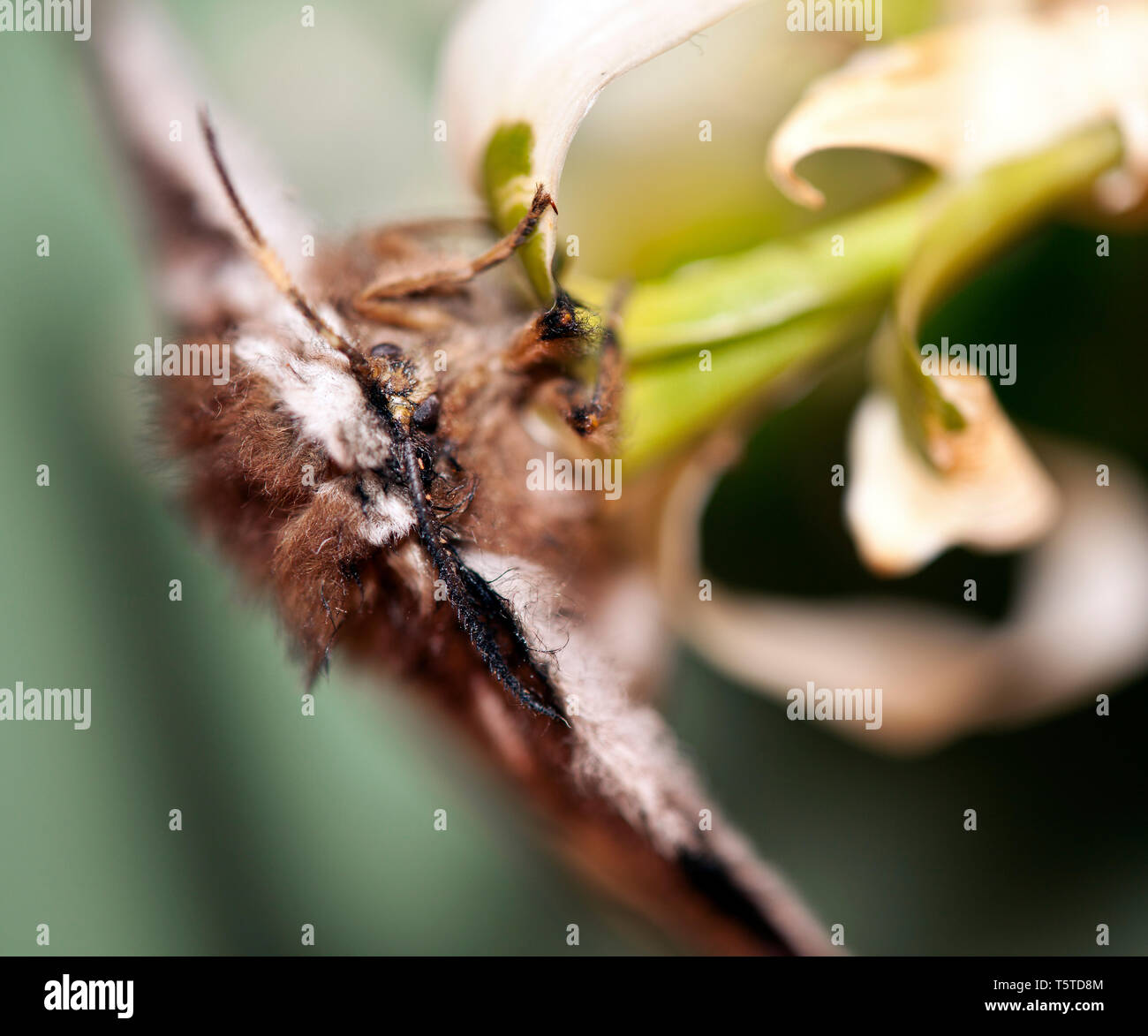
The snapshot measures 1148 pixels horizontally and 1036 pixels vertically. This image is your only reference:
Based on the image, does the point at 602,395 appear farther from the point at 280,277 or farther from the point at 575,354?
the point at 280,277

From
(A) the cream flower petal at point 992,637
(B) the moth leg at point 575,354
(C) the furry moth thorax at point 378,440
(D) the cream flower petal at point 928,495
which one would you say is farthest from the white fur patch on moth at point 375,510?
(A) the cream flower petal at point 992,637

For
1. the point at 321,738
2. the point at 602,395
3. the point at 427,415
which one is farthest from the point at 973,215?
the point at 321,738

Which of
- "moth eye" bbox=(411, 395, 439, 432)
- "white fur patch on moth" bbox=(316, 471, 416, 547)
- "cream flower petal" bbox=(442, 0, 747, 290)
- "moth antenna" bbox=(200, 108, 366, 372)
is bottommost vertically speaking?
"white fur patch on moth" bbox=(316, 471, 416, 547)

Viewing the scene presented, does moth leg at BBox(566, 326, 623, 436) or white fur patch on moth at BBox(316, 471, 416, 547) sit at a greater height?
moth leg at BBox(566, 326, 623, 436)

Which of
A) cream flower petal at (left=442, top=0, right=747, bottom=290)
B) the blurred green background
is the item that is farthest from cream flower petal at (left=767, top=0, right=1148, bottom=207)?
the blurred green background

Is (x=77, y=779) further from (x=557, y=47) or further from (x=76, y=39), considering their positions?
(x=557, y=47)

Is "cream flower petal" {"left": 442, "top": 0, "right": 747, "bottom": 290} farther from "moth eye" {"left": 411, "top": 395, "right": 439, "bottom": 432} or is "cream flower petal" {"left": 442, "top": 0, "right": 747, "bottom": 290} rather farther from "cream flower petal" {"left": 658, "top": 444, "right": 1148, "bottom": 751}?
"cream flower petal" {"left": 658, "top": 444, "right": 1148, "bottom": 751}
